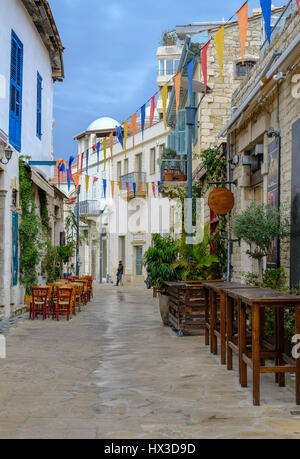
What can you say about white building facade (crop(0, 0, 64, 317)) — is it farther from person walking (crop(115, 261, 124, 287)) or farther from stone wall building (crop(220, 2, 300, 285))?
person walking (crop(115, 261, 124, 287))

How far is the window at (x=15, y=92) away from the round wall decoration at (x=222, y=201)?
15.6ft

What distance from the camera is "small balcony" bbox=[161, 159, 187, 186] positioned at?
2192cm

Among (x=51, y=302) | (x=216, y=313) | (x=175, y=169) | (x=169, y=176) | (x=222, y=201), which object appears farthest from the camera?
(x=175, y=169)

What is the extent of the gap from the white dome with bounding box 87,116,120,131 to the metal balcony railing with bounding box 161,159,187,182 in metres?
19.2

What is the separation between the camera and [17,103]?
13586 millimetres

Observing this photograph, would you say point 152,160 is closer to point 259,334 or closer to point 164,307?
point 164,307

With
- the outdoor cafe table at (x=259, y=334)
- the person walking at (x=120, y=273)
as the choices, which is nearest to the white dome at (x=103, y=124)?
the person walking at (x=120, y=273)

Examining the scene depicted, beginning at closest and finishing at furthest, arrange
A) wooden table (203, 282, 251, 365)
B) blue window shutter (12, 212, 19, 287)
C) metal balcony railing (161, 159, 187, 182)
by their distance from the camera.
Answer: wooden table (203, 282, 251, 365) → blue window shutter (12, 212, 19, 287) → metal balcony railing (161, 159, 187, 182)

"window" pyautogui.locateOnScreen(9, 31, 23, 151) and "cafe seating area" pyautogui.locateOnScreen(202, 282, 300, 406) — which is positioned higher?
"window" pyautogui.locateOnScreen(9, 31, 23, 151)

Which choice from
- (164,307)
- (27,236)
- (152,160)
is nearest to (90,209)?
(152,160)

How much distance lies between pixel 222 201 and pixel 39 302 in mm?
4654

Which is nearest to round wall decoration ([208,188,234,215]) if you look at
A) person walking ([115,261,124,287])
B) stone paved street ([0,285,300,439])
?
stone paved street ([0,285,300,439])

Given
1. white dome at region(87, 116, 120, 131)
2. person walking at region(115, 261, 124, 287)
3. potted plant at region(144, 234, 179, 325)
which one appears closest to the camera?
potted plant at region(144, 234, 179, 325)

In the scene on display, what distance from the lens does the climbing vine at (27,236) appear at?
46.0 feet
